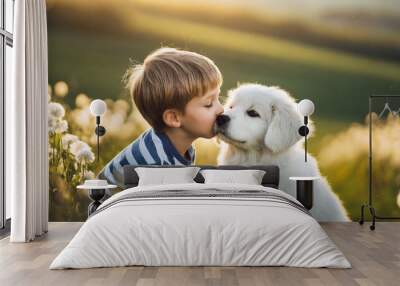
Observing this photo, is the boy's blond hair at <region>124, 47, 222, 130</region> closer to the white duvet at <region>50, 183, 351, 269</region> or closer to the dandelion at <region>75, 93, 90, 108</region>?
the dandelion at <region>75, 93, 90, 108</region>

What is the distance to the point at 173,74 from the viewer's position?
7387 millimetres

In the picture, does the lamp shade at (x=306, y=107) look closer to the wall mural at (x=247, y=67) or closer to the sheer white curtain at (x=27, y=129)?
the wall mural at (x=247, y=67)

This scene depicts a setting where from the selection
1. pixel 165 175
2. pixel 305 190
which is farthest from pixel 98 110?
pixel 305 190

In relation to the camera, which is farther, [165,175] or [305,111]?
[305,111]

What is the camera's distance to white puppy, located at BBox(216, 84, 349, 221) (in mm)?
7227

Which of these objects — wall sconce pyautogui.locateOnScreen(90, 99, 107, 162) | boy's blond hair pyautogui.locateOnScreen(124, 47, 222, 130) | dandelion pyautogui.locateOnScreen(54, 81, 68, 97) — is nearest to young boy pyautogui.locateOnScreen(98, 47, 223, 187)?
boy's blond hair pyautogui.locateOnScreen(124, 47, 222, 130)

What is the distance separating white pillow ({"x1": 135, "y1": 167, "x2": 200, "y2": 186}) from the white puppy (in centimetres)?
70

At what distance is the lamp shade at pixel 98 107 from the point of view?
24.2 ft

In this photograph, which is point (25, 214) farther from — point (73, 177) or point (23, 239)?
point (73, 177)

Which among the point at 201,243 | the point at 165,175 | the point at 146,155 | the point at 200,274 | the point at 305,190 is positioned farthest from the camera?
the point at 146,155

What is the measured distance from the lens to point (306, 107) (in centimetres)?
726

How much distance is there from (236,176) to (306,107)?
1.25 meters

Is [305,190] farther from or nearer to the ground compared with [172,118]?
nearer to the ground

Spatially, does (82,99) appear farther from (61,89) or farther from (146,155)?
(146,155)
